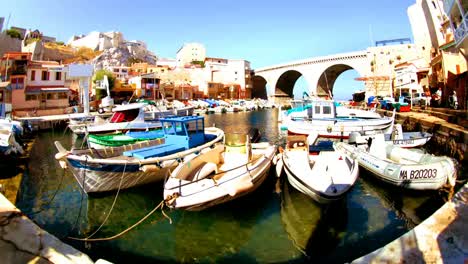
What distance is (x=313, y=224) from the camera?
6992 millimetres

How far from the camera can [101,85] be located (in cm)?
4462

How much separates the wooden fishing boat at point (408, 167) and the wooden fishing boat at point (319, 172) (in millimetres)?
1608

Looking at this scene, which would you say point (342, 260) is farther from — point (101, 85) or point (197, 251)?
Answer: point (101, 85)

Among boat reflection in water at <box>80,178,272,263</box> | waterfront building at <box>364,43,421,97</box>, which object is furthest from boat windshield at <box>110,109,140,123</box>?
waterfront building at <box>364,43,421,97</box>

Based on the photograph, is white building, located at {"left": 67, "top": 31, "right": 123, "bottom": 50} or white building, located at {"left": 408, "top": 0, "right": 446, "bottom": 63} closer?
white building, located at {"left": 408, "top": 0, "right": 446, "bottom": 63}

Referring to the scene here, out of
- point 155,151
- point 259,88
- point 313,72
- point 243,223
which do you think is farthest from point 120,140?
point 259,88

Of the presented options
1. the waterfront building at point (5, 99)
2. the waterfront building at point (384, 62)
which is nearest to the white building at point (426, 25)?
the waterfront building at point (384, 62)

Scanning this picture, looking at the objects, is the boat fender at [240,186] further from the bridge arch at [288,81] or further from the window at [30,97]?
the bridge arch at [288,81]

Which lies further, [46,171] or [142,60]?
[142,60]

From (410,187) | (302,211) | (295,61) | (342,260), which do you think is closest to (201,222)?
(302,211)

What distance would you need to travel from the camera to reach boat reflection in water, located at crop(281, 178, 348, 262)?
593cm

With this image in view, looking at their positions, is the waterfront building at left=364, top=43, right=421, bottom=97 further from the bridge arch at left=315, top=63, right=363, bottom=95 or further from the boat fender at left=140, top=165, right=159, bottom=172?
the boat fender at left=140, top=165, right=159, bottom=172

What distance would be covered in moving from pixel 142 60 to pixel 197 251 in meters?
91.9

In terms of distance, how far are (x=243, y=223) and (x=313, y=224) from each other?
177 cm
